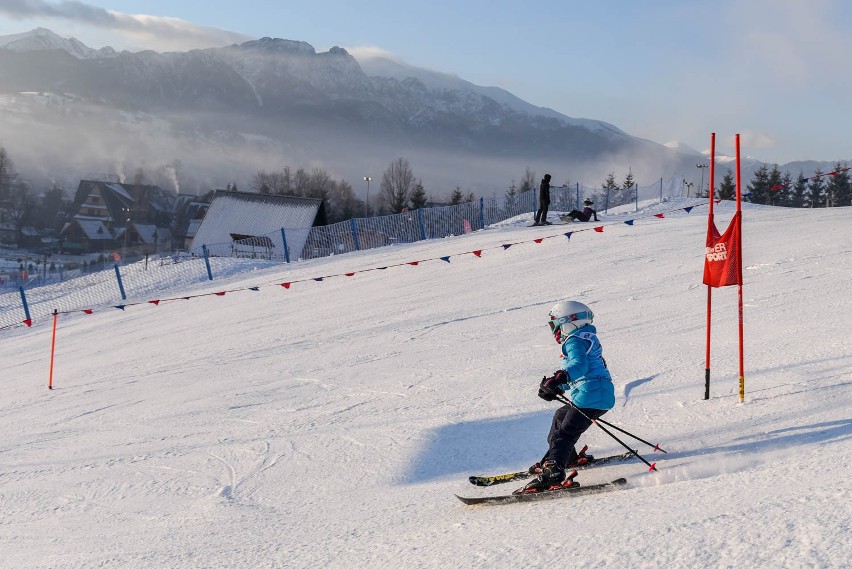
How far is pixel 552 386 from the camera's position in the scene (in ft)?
15.8

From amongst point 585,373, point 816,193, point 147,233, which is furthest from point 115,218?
point 585,373

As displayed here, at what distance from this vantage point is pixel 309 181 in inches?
4016

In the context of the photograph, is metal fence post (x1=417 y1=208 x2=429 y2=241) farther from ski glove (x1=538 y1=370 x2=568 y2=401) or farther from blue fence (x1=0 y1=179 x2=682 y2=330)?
ski glove (x1=538 y1=370 x2=568 y2=401)

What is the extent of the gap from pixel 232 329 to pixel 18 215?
83.2 meters

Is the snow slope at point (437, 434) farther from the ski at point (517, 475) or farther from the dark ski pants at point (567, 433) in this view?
the dark ski pants at point (567, 433)

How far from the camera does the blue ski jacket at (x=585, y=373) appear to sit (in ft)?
16.3

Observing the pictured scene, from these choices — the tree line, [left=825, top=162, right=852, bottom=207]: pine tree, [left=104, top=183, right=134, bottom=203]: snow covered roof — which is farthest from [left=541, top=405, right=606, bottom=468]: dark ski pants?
[left=104, top=183, right=134, bottom=203]: snow covered roof

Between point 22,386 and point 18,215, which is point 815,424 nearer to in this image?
point 22,386

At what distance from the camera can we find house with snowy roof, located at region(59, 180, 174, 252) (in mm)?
73750

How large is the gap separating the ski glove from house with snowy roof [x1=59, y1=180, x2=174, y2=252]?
2684 inches

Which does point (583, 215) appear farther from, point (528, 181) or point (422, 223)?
point (528, 181)

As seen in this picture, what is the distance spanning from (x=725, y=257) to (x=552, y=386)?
245cm

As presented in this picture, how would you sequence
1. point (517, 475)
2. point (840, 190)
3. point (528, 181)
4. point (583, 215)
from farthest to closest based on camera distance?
1. point (528, 181)
2. point (840, 190)
3. point (583, 215)
4. point (517, 475)

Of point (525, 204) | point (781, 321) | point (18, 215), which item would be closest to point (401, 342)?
point (781, 321)
